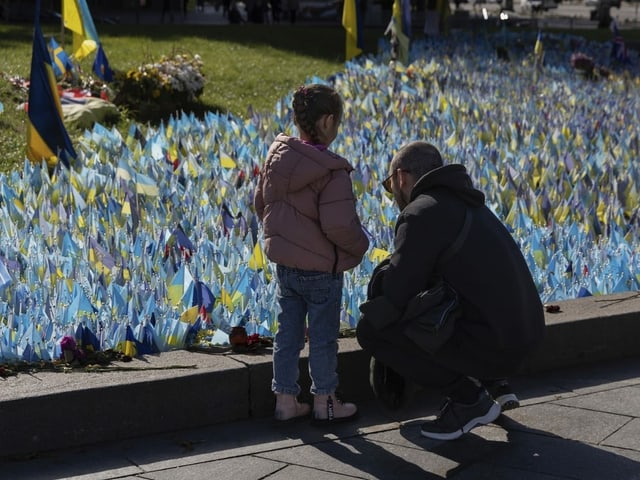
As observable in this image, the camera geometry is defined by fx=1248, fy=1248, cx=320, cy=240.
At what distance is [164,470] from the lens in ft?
14.5

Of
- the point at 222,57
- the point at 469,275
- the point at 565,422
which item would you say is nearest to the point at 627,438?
the point at 565,422

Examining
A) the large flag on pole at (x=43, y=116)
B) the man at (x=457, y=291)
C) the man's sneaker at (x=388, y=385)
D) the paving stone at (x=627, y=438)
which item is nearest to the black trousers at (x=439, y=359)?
the man at (x=457, y=291)

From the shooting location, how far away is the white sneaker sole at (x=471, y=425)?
4.62 m

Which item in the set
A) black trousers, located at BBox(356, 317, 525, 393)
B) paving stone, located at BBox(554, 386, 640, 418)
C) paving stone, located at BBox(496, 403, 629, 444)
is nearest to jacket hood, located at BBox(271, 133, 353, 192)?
black trousers, located at BBox(356, 317, 525, 393)

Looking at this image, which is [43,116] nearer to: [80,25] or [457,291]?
[80,25]

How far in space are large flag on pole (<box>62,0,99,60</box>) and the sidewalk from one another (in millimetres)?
8613

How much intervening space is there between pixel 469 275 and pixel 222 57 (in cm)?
1463

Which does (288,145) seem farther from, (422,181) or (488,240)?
(488,240)

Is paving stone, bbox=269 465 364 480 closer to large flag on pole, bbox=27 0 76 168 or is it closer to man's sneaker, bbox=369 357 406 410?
man's sneaker, bbox=369 357 406 410

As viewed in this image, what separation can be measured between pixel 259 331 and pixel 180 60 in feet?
31.6

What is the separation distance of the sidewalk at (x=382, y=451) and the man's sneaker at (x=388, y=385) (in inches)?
4.9

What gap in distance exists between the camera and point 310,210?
4801 mm

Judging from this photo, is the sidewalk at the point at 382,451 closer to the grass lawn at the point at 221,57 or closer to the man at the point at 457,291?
the man at the point at 457,291

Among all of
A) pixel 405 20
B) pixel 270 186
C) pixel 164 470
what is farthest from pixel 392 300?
pixel 405 20
